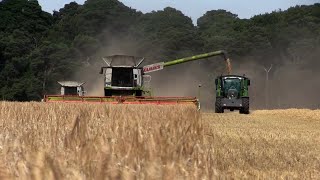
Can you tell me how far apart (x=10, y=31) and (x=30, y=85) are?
66.4 feet

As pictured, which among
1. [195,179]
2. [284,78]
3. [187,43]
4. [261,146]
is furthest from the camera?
[187,43]

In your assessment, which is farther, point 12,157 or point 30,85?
point 30,85

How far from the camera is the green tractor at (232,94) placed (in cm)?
2814

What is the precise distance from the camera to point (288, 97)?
259ft

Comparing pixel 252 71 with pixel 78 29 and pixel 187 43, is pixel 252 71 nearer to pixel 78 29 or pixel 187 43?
pixel 187 43

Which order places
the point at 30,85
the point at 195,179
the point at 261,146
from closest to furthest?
the point at 195,179 → the point at 261,146 → the point at 30,85

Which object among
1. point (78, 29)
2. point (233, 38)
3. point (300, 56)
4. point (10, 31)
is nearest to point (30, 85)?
point (10, 31)

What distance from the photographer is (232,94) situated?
93.4 ft

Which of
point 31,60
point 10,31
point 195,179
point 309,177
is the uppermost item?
point 10,31

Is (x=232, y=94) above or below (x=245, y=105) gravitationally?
above

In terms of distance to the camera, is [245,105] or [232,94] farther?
[232,94]

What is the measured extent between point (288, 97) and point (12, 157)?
262 feet

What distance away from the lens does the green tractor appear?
28.1 meters

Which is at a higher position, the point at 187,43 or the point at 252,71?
the point at 187,43
